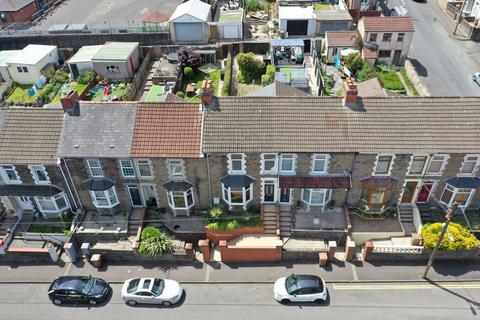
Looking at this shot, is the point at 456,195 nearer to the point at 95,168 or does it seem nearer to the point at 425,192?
the point at 425,192

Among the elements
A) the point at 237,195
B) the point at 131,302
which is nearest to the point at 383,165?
the point at 237,195

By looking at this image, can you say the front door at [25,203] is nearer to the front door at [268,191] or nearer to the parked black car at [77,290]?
the parked black car at [77,290]

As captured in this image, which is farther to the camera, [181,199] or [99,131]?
[181,199]

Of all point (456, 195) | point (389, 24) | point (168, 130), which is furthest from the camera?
point (389, 24)

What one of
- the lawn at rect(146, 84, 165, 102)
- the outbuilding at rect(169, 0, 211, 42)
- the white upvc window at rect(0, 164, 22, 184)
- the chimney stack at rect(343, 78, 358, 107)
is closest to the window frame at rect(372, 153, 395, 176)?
the chimney stack at rect(343, 78, 358, 107)

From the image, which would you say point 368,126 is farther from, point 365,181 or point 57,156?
point 57,156

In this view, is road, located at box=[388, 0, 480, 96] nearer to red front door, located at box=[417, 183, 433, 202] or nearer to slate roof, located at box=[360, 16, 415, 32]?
slate roof, located at box=[360, 16, 415, 32]

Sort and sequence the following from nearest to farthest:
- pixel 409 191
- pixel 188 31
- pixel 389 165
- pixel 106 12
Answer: pixel 389 165 → pixel 409 191 → pixel 188 31 → pixel 106 12

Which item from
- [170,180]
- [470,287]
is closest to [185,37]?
[170,180]
